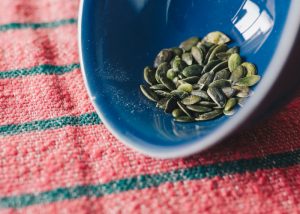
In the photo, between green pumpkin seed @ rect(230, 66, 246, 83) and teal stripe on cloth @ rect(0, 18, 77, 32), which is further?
teal stripe on cloth @ rect(0, 18, 77, 32)

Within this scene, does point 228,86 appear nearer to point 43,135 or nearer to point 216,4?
point 216,4

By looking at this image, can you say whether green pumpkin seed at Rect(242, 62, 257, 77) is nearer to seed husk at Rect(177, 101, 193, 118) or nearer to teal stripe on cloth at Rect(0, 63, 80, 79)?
seed husk at Rect(177, 101, 193, 118)

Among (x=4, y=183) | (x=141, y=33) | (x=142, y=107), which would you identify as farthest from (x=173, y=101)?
(x=4, y=183)

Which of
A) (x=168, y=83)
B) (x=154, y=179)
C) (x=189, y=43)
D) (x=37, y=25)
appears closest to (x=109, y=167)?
(x=154, y=179)

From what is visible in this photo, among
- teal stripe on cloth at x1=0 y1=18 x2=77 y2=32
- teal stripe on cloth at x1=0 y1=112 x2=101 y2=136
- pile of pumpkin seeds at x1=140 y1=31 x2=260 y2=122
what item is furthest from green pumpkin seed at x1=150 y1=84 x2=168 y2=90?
teal stripe on cloth at x1=0 y1=18 x2=77 y2=32

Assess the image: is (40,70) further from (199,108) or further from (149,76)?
(199,108)

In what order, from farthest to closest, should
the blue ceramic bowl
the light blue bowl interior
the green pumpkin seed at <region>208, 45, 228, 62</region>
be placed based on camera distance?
the green pumpkin seed at <region>208, 45, 228, 62</region> < the light blue bowl interior < the blue ceramic bowl
